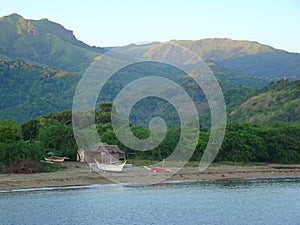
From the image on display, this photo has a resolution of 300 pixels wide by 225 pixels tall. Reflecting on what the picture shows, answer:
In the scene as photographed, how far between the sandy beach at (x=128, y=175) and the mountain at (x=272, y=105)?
46137 millimetres

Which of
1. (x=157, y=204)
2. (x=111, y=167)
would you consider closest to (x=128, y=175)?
(x=111, y=167)

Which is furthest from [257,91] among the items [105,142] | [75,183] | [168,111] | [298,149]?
[75,183]

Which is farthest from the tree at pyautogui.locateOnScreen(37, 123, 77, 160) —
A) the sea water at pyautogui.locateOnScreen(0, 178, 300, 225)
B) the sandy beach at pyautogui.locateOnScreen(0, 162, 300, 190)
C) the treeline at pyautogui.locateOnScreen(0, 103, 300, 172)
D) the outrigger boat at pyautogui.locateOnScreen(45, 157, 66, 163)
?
the sea water at pyautogui.locateOnScreen(0, 178, 300, 225)

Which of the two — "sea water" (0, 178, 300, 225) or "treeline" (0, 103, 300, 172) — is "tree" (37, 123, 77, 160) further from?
"sea water" (0, 178, 300, 225)

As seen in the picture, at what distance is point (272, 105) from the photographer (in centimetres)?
12812

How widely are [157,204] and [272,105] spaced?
9077cm

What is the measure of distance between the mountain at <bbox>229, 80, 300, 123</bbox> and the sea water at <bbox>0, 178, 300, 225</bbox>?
63.9 metres

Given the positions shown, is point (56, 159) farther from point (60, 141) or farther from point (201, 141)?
point (201, 141)

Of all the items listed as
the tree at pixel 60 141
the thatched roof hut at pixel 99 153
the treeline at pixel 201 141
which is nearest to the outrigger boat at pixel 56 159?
the treeline at pixel 201 141

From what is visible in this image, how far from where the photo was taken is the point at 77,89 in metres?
175

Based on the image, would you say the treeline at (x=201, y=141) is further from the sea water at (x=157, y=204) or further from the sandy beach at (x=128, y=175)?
the sea water at (x=157, y=204)

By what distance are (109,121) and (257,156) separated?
26531 millimetres

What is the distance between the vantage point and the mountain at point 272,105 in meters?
117

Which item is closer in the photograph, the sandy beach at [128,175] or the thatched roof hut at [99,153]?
the sandy beach at [128,175]
